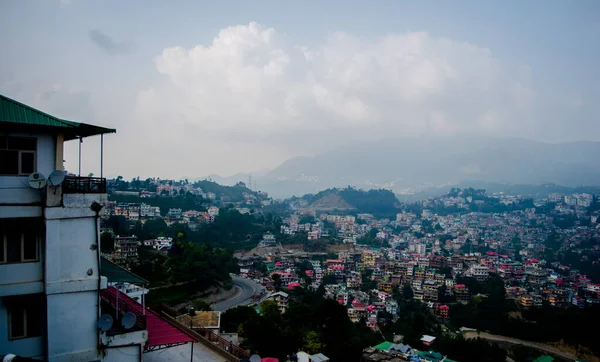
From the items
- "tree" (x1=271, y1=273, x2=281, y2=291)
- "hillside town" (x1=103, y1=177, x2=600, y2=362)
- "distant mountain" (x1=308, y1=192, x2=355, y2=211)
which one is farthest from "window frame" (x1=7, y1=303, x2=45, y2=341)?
"distant mountain" (x1=308, y1=192, x2=355, y2=211)

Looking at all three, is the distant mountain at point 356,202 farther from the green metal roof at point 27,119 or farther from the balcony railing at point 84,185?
the green metal roof at point 27,119

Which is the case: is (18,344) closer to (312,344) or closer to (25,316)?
(25,316)

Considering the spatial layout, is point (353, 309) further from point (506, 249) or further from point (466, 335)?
point (506, 249)

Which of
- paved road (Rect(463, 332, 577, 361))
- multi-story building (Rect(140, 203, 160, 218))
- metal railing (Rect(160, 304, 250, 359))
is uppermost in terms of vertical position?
metal railing (Rect(160, 304, 250, 359))

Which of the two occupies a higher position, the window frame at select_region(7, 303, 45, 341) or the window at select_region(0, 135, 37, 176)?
the window at select_region(0, 135, 37, 176)

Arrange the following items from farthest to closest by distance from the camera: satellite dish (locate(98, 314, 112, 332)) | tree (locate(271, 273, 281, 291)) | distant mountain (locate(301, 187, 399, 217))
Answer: distant mountain (locate(301, 187, 399, 217)) < tree (locate(271, 273, 281, 291)) < satellite dish (locate(98, 314, 112, 332))

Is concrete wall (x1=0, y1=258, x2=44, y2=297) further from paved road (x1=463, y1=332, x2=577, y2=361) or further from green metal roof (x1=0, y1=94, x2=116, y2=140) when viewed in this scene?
paved road (x1=463, y1=332, x2=577, y2=361)

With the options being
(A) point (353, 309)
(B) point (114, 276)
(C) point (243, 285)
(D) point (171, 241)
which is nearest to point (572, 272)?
(A) point (353, 309)

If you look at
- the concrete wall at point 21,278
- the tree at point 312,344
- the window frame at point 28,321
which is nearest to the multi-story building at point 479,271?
the tree at point 312,344
